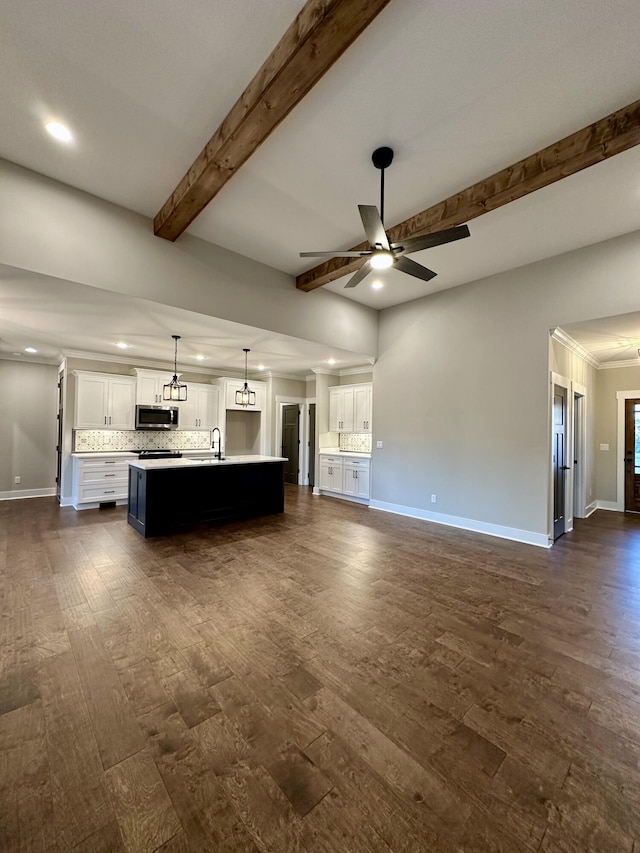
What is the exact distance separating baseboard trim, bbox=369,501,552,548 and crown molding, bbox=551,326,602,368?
2532 millimetres

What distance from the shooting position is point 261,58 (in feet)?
7.02

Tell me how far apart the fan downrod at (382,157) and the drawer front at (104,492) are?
629 centimetres

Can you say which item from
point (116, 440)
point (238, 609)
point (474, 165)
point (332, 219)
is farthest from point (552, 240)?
point (116, 440)

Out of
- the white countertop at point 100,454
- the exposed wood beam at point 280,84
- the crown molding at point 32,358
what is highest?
the exposed wood beam at point 280,84

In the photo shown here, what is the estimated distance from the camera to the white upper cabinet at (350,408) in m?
7.44

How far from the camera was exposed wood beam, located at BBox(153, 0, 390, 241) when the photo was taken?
1.77m

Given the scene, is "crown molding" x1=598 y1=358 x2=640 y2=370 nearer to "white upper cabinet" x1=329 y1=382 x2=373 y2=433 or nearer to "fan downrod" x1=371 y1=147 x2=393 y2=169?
"white upper cabinet" x1=329 y1=382 x2=373 y2=433

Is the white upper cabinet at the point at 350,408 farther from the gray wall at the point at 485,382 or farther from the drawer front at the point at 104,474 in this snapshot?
the drawer front at the point at 104,474

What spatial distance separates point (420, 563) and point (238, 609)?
79.4 inches

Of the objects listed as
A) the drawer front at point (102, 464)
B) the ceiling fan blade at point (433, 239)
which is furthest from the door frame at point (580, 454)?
the drawer front at point (102, 464)

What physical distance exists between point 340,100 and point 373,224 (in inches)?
31.3

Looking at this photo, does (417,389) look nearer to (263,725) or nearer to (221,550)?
(221,550)

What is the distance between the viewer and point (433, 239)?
8.70 feet

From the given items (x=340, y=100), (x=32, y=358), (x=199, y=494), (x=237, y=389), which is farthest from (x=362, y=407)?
(x=32, y=358)
